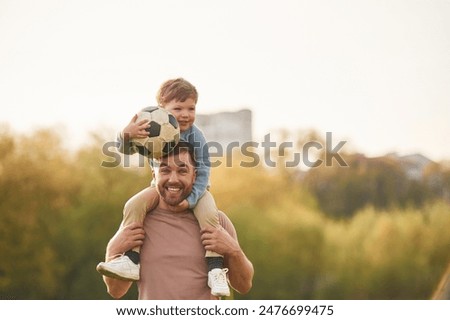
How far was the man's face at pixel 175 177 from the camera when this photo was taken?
15.7ft

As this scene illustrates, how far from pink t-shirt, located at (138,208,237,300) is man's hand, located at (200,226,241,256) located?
91 mm

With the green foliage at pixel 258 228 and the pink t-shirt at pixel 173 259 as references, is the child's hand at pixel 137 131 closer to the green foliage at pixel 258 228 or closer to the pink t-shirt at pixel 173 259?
the pink t-shirt at pixel 173 259

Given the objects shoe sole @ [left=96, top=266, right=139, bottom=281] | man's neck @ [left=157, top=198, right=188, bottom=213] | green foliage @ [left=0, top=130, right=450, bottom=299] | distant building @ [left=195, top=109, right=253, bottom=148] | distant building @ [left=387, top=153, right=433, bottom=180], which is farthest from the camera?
distant building @ [left=387, top=153, right=433, bottom=180]

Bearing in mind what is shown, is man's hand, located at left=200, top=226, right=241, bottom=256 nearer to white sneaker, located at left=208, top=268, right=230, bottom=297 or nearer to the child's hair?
white sneaker, located at left=208, top=268, right=230, bottom=297

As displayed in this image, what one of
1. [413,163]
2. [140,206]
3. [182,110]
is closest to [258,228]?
[413,163]

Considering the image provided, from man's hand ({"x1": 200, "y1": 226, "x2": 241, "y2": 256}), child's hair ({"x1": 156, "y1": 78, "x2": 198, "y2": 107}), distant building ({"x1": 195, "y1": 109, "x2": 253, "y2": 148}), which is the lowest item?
man's hand ({"x1": 200, "y1": 226, "x2": 241, "y2": 256})

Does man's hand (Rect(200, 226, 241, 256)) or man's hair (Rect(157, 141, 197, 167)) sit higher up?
man's hair (Rect(157, 141, 197, 167))

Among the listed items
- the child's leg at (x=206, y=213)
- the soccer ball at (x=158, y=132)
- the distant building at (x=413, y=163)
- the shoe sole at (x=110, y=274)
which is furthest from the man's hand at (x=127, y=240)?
the distant building at (x=413, y=163)

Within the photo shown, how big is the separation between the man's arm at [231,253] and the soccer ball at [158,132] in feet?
1.88

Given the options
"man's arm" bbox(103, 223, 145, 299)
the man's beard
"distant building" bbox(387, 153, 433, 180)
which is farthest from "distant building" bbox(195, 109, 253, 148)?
"man's arm" bbox(103, 223, 145, 299)

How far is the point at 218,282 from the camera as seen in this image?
4.75 meters

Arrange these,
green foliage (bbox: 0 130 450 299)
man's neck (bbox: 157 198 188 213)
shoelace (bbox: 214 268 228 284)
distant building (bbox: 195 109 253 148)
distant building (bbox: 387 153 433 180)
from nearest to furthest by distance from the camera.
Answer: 1. shoelace (bbox: 214 268 228 284)
2. man's neck (bbox: 157 198 188 213)
3. distant building (bbox: 195 109 253 148)
4. green foliage (bbox: 0 130 450 299)
5. distant building (bbox: 387 153 433 180)

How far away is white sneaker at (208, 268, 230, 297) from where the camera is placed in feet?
15.5
